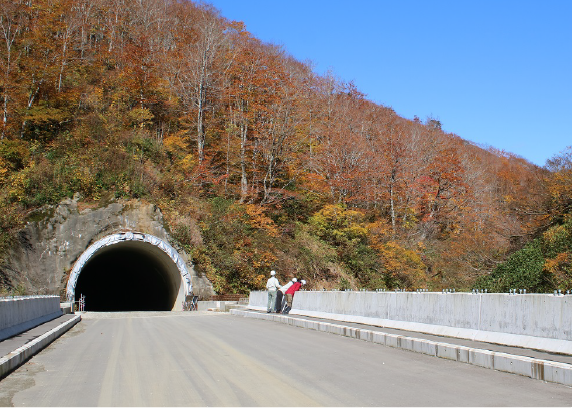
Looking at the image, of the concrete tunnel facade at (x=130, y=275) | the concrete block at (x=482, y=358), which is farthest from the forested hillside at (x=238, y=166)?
the concrete block at (x=482, y=358)

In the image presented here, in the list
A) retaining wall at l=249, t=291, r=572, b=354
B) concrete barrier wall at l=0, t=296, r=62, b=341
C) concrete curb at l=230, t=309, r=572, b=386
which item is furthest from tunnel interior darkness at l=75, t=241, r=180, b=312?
concrete curb at l=230, t=309, r=572, b=386

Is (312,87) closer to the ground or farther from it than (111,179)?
farther from it

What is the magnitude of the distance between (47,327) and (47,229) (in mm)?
15939

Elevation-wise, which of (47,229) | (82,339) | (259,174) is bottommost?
(82,339)

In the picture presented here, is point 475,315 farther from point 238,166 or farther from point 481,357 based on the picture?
point 238,166

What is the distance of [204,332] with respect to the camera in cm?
1459

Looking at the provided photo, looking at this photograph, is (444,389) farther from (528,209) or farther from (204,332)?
(528,209)

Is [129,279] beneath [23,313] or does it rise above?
above

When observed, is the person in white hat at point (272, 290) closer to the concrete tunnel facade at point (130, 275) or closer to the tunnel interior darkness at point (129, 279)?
the concrete tunnel facade at point (130, 275)

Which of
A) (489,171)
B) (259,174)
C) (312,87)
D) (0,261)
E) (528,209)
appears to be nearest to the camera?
(0,261)

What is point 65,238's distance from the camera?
2909 centimetres

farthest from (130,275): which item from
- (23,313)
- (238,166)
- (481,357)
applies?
(481,357)

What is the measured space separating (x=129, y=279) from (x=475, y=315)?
34.7m

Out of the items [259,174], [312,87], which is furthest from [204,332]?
[312,87]
